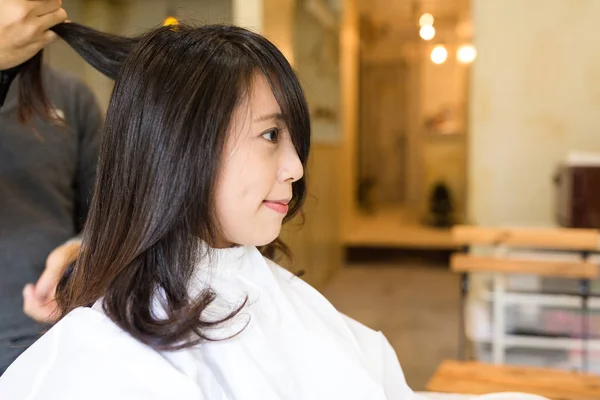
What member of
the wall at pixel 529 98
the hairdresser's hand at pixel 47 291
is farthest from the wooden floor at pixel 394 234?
the hairdresser's hand at pixel 47 291

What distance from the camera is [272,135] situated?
78 cm

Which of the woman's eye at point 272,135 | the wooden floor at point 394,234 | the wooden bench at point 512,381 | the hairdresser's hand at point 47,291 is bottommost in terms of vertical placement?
the wooden floor at point 394,234

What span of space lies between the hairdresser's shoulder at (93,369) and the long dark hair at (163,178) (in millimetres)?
19

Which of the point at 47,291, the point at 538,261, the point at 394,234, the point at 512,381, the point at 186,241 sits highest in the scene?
the point at 186,241

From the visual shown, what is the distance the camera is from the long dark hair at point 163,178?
2.28ft

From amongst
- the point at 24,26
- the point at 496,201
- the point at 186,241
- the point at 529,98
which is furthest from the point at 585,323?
the point at 24,26

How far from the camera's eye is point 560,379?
1.39 metres

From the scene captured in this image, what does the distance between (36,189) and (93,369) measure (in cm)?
54

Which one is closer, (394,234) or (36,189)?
(36,189)

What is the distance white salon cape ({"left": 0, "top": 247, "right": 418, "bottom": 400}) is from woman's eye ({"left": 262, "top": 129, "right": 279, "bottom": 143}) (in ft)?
0.58

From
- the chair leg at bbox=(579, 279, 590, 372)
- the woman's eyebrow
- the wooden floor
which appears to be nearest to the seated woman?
the woman's eyebrow

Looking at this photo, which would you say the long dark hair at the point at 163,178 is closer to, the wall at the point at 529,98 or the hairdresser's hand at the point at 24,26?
the hairdresser's hand at the point at 24,26

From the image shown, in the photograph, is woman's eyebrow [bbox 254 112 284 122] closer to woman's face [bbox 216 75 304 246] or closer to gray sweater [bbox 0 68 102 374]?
woman's face [bbox 216 75 304 246]

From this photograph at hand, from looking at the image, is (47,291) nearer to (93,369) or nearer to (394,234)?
(93,369)
